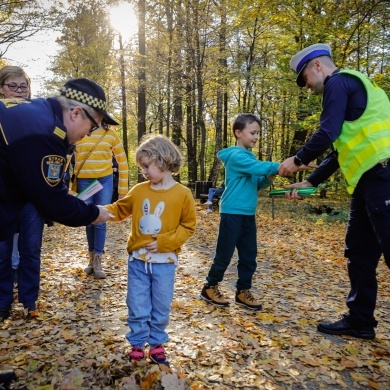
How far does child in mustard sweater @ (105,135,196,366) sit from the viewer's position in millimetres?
2727

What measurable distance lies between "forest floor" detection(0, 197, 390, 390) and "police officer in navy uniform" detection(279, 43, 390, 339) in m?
0.34

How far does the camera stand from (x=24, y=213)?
11.5 ft

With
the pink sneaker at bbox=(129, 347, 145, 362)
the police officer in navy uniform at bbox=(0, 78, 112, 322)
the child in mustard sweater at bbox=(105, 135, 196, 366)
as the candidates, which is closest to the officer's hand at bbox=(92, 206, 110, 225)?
the police officer in navy uniform at bbox=(0, 78, 112, 322)

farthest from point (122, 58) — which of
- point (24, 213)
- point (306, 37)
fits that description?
point (24, 213)

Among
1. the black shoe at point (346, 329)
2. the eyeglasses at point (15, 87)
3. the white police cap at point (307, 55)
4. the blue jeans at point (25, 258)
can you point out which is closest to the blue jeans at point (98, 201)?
the blue jeans at point (25, 258)

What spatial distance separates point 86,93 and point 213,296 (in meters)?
2.78

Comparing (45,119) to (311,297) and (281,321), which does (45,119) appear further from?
(311,297)

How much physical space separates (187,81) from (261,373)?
15.9m

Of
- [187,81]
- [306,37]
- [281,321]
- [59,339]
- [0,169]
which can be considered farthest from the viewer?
[187,81]

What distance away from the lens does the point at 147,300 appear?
2.80 metres

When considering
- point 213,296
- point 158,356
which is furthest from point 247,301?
point 158,356

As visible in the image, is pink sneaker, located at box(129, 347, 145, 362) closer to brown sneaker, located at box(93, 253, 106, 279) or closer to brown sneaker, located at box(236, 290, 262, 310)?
brown sneaker, located at box(236, 290, 262, 310)

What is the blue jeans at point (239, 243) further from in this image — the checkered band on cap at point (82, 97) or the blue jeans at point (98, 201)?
the checkered band on cap at point (82, 97)

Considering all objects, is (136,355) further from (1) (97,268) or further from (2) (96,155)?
(2) (96,155)
